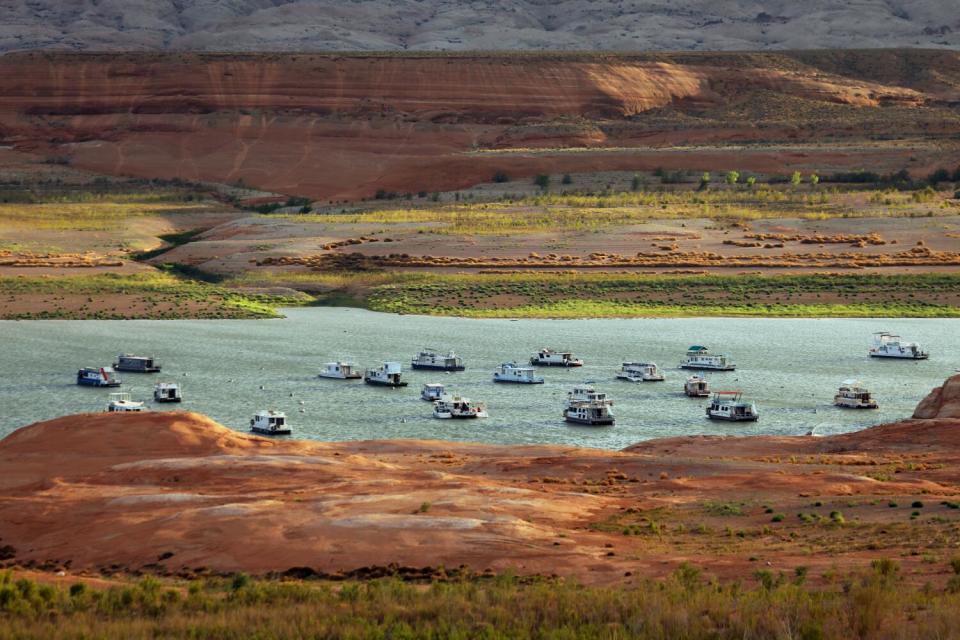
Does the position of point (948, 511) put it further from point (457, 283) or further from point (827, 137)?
point (827, 137)

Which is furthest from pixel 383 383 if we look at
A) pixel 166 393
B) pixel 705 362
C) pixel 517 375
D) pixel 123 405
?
pixel 705 362

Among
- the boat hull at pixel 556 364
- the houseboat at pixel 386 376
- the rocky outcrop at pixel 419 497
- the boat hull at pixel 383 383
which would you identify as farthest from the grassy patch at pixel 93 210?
the rocky outcrop at pixel 419 497

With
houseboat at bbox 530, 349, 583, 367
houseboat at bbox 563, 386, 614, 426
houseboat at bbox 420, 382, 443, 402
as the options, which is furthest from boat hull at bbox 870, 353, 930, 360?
houseboat at bbox 420, 382, 443, 402

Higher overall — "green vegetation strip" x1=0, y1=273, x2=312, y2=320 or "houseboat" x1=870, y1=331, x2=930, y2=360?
"green vegetation strip" x1=0, y1=273, x2=312, y2=320

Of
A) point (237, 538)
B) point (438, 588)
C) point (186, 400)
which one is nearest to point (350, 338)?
point (186, 400)

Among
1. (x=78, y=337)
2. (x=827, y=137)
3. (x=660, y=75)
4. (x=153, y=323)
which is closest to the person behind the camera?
(x=78, y=337)

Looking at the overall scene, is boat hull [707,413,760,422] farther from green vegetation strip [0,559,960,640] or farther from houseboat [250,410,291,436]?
green vegetation strip [0,559,960,640]

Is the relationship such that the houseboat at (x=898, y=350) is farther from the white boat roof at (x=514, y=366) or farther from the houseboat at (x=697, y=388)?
the white boat roof at (x=514, y=366)
